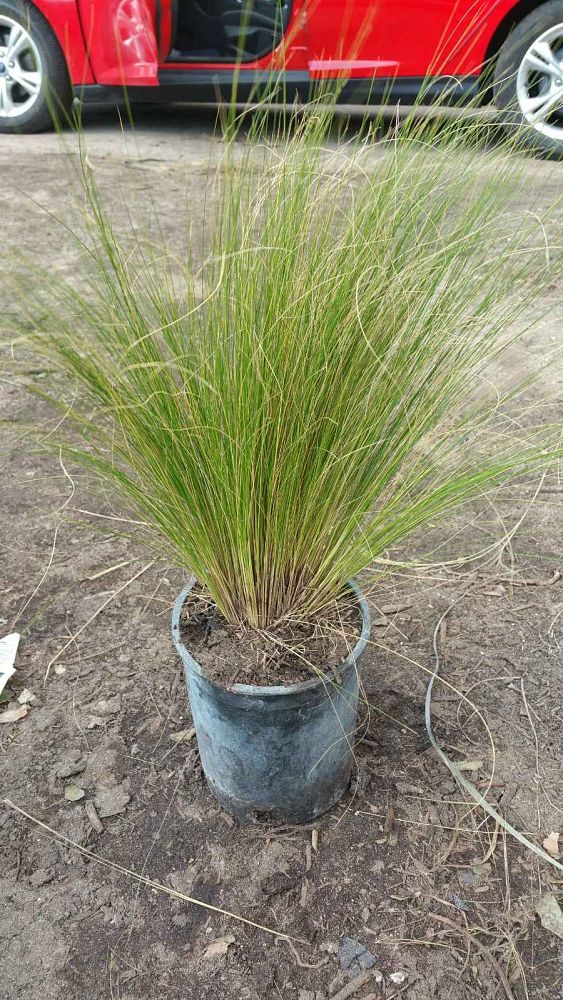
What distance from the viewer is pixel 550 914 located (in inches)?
53.2

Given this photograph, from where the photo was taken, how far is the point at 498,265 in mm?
1406

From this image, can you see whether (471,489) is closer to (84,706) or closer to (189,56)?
(84,706)

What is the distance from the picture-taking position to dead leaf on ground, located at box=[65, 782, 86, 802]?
154cm

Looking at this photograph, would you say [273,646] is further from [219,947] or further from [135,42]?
[135,42]

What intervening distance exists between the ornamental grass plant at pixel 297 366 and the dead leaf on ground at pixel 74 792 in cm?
52

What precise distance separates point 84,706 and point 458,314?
1.18 m

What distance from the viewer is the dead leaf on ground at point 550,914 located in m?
1.33

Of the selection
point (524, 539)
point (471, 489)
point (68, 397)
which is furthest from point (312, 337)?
point (68, 397)

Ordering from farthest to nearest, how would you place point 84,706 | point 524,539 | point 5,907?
1. point 524,539
2. point 84,706
3. point 5,907

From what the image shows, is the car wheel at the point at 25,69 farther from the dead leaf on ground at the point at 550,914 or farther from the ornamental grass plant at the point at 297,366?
the dead leaf on ground at the point at 550,914

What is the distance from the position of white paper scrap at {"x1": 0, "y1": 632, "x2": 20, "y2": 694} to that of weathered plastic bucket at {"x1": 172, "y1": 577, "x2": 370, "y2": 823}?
552mm

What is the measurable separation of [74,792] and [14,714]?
10.4 inches

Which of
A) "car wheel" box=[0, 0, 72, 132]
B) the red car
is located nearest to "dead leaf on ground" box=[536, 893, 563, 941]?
the red car

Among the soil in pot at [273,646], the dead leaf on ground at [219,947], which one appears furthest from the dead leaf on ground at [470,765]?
the dead leaf on ground at [219,947]
